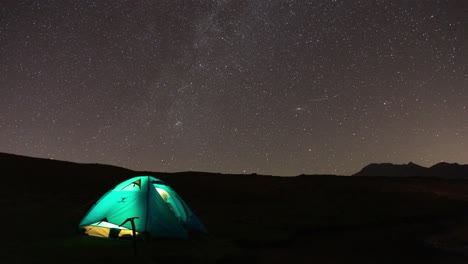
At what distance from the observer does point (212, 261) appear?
11.1 m

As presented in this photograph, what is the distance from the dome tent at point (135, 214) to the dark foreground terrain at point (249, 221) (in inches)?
16.0

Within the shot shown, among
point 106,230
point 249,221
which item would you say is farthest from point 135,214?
point 249,221

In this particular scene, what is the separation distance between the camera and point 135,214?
12719 millimetres

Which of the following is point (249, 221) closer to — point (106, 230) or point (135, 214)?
point (135, 214)

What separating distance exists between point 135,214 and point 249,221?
8138mm

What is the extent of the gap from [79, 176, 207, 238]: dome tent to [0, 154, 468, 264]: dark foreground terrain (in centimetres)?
41

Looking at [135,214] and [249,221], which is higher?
[135,214]

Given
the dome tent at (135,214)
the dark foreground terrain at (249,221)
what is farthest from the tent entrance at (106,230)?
the dark foreground terrain at (249,221)

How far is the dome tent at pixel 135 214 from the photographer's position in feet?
41.8

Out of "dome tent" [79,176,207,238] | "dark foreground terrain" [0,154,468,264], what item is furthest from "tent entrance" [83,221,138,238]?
"dark foreground terrain" [0,154,468,264]

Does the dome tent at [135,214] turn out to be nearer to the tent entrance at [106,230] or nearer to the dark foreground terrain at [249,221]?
the tent entrance at [106,230]

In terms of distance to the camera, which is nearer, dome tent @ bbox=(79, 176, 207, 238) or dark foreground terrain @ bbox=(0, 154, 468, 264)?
dark foreground terrain @ bbox=(0, 154, 468, 264)

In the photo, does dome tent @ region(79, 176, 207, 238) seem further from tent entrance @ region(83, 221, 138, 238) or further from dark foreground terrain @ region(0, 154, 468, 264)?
dark foreground terrain @ region(0, 154, 468, 264)

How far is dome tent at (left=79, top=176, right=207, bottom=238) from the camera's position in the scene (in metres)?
12.7
